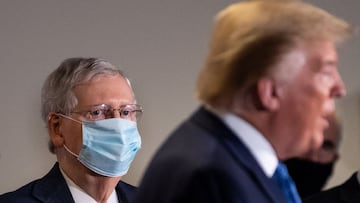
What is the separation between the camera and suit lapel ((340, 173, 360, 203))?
160 cm

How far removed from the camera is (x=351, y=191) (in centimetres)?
161

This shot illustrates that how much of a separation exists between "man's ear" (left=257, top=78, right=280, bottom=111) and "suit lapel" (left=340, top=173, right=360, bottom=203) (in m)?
0.85

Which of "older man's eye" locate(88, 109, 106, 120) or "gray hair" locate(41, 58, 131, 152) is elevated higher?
"gray hair" locate(41, 58, 131, 152)

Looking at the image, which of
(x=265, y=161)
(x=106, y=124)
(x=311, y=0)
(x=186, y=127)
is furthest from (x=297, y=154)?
(x=311, y=0)

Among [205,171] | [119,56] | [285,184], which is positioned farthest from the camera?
[119,56]

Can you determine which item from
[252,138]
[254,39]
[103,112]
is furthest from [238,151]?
[103,112]

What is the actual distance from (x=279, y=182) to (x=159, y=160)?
0.20m

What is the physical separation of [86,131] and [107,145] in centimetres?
7

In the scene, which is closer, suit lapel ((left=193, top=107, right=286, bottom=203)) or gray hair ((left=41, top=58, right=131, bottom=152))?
suit lapel ((left=193, top=107, right=286, bottom=203))

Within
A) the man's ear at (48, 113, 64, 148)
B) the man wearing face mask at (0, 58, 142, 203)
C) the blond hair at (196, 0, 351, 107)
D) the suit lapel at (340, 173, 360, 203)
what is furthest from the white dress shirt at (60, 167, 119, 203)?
the blond hair at (196, 0, 351, 107)

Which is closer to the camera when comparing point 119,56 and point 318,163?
point 318,163

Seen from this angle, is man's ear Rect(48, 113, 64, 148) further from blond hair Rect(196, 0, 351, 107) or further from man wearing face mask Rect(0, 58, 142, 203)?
blond hair Rect(196, 0, 351, 107)

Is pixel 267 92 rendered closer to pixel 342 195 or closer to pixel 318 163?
pixel 318 163

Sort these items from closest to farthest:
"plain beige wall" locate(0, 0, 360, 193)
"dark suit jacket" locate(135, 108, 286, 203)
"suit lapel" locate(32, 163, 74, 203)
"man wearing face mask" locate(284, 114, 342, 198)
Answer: "dark suit jacket" locate(135, 108, 286, 203), "man wearing face mask" locate(284, 114, 342, 198), "suit lapel" locate(32, 163, 74, 203), "plain beige wall" locate(0, 0, 360, 193)
